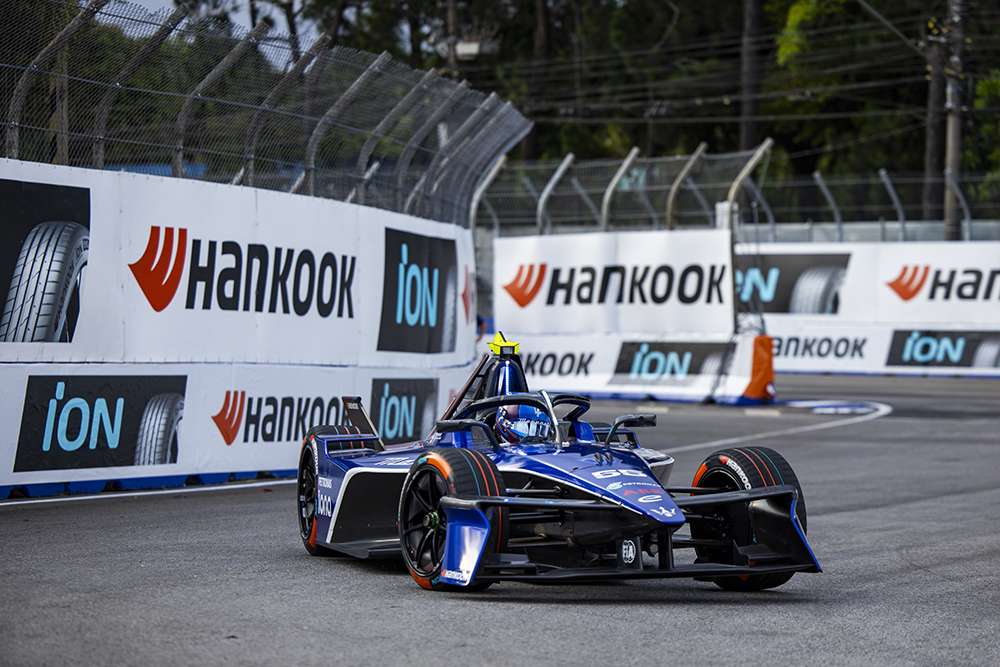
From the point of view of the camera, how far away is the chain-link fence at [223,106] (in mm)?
10000

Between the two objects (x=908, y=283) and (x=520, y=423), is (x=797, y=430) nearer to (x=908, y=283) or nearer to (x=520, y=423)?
(x=520, y=423)

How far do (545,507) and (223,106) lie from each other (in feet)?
22.2

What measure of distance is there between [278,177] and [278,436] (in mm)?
2587

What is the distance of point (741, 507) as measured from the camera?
6.71 meters

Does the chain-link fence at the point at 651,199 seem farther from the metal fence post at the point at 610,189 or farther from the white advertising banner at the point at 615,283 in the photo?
the white advertising banner at the point at 615,283

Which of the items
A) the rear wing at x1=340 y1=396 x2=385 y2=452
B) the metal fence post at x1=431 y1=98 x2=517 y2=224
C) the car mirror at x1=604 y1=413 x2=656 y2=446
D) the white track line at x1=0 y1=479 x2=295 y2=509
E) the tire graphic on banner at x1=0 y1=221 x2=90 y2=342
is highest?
the metal fence post at x1=431 y1=98 x2=517 y2=224

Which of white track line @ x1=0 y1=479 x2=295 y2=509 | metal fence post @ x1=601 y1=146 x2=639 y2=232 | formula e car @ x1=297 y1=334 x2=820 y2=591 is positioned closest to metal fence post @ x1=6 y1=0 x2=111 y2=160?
white track line @ x1=0 y1=479 x2=295 y2=509

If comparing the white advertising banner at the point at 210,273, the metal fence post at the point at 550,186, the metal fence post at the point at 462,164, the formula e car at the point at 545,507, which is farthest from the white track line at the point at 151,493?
the metal fence post at the point at 550,186

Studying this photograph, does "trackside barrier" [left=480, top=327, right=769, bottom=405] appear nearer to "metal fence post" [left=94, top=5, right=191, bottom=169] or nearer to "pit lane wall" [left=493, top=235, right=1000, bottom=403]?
"pit lane wall" [left=493, top=235, right=1000, bottom=403]

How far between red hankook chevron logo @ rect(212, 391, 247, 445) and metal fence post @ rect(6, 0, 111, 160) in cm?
285

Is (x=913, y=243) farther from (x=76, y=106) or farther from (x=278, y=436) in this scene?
(x=76, y=106)

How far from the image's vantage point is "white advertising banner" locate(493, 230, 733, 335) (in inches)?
852

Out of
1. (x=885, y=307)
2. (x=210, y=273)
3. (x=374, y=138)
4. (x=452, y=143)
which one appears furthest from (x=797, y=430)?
(x=885, y=307)

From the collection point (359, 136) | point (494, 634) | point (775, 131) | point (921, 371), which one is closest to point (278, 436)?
point (359, 136)
